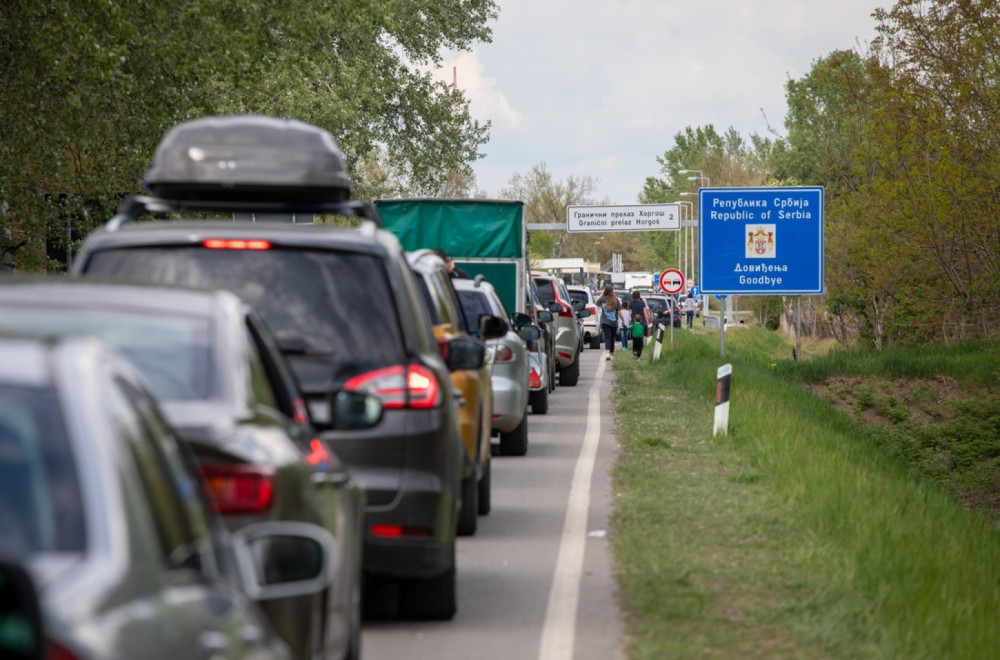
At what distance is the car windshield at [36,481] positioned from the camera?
2.64 m

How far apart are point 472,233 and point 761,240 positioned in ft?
17.1

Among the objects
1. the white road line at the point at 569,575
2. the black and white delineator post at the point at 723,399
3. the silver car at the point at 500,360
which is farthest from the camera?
the black and white delineator post at the point at 723,399

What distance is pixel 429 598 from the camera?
25.4ft

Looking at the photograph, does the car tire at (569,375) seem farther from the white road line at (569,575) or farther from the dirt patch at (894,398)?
the white road line at (569,575)

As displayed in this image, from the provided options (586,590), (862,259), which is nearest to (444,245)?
(862,259)

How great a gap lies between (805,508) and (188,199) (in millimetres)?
4342

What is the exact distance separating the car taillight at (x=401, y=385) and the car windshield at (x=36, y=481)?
4231mm

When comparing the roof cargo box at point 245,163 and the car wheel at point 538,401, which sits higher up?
the roof cargo box at point 245,163

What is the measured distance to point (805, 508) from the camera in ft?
35.9

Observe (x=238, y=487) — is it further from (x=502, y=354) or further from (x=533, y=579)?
(x=502, y=354)

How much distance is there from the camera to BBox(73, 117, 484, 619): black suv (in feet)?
22.6

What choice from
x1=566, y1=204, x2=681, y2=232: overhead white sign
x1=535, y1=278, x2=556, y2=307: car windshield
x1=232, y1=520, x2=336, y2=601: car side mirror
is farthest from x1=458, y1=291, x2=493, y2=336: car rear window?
x1=566, y1=204, x2=681, y2=232: overhead white sign

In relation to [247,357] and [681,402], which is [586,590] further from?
[681,402]

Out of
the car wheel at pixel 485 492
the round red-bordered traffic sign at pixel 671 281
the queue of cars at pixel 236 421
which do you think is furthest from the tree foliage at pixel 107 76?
the round red-bordered traffic sign at pixel 671 281
